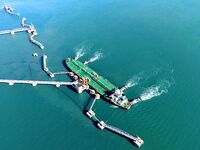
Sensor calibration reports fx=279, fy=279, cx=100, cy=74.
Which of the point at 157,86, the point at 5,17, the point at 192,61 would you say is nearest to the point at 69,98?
the point at 157,86

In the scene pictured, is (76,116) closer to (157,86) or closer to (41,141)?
(41,141)

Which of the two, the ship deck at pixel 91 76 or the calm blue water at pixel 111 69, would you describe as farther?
the ship deck at pixel 91 76

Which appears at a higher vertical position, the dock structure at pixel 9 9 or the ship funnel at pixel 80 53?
the ship funnel at pixel 80 53

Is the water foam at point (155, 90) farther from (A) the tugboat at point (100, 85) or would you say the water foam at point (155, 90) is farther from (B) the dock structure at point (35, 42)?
(B) the dock structure at point (35, 42)

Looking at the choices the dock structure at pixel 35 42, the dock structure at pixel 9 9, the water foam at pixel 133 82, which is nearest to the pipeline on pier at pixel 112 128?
the water foam at pixel 133 82

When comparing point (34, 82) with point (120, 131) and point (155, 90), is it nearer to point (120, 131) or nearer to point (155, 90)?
point (120, 131)

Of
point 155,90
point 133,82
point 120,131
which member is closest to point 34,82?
point 133,82

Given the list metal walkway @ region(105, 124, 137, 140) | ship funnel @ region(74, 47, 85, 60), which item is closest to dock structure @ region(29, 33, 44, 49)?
ship funnel @ region(74, 47, 85, 60)
